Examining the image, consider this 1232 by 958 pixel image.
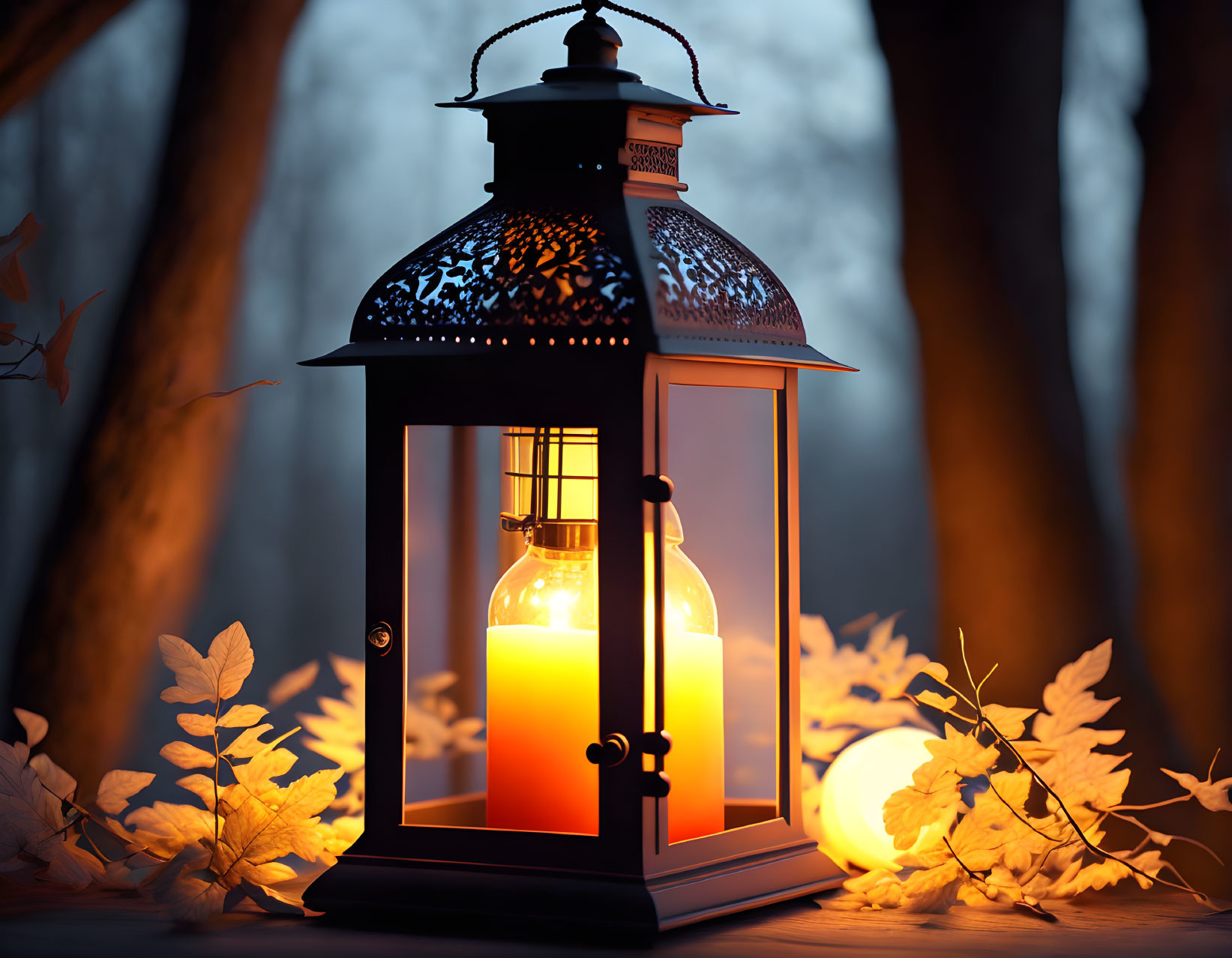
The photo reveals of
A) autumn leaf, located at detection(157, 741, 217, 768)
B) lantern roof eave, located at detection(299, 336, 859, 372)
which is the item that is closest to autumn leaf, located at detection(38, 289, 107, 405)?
lantern roof eave, located at detection(299, 336, 859, 372)

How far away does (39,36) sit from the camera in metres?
1.64

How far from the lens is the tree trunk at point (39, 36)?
5.28ft

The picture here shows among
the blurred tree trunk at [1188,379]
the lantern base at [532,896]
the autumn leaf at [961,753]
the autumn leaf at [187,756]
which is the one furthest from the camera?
the blurred tree trunk at [1188,379]

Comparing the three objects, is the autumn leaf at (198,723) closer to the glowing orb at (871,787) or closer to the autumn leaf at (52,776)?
the autumn leaf at (52,776)

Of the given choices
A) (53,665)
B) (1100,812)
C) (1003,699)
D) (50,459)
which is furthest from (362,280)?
(1100,812)

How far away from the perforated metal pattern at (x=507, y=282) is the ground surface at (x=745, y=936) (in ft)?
1.39

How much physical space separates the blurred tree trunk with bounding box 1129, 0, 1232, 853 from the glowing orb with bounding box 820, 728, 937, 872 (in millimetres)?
293

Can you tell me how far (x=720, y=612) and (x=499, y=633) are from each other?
0.55 feet

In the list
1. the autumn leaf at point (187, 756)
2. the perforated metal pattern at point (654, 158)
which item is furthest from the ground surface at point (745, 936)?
the perforated metal pattern at point (654, 158)

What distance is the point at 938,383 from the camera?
1.61 m

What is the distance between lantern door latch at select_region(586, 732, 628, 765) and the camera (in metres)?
1.15

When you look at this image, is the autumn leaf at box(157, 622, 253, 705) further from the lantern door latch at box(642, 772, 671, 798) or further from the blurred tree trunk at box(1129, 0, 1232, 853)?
the blurred tree trunk at box(1129, 0, 1232, 853)

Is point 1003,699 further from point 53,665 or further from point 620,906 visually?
point 53,665

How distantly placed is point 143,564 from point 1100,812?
0.94 meters
